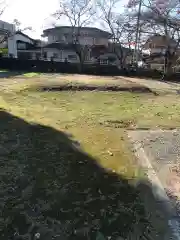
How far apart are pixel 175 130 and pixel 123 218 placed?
3.73 metres

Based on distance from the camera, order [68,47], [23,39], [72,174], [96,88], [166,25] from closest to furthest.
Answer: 1. [72,174]
2. [96,88]
3. [166,25]
4. [68,47]
5. [23,39]

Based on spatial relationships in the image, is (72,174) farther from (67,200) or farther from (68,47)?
(68,47)

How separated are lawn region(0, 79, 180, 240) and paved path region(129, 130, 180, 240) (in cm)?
17

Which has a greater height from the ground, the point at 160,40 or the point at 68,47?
the point at 68,47

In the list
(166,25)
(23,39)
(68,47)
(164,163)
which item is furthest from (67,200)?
(23,39)

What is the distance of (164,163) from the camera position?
450cm

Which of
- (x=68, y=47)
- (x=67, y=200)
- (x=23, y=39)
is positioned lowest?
(x=67, y=200)

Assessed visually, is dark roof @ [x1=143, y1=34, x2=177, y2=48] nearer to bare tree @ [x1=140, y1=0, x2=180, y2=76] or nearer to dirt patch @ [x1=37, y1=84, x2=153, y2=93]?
bare tree @ [x1=140, y1=0, x2=180, y2=76]

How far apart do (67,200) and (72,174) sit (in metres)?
0.68

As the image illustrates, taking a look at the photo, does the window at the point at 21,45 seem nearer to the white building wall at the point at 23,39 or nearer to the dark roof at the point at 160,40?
the white building wall at the point at 23,39

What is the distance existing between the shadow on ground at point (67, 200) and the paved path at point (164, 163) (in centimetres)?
14

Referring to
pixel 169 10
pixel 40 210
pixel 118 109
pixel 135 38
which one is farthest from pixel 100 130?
pixel 135 38

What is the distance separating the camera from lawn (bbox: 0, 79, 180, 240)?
2898 millimetres

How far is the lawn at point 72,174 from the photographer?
290 centimetres
